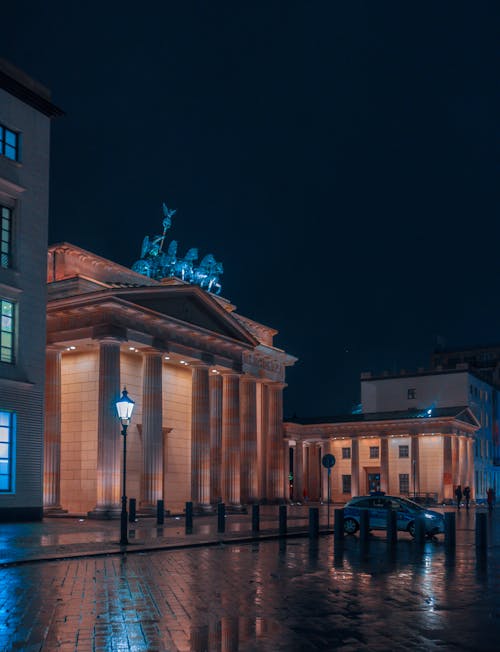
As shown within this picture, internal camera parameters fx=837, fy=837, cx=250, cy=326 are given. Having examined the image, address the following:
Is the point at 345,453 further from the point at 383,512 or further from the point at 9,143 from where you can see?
the point at 9,143

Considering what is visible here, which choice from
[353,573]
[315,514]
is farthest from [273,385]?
[353,573]

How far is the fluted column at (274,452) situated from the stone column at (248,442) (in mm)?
4227

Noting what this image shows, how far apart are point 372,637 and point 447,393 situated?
247 ft

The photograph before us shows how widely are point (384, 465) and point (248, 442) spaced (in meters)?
20.4

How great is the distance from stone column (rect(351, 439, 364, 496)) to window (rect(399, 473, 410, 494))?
3.76 meters

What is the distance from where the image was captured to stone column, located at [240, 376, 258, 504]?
54.7 metres

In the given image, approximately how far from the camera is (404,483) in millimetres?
74312

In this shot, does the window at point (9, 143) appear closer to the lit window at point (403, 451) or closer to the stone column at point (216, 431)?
the stone column at point (216, 431)

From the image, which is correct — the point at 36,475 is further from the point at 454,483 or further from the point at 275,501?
the point at 454,483

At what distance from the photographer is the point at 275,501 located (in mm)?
59594

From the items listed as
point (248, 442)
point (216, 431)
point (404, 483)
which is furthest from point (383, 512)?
point (404, 483)

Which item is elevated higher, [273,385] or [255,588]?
[273,385]

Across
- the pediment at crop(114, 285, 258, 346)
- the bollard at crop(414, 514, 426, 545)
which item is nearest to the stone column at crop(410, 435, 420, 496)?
the pediment at crop(114, 285, 258, 346)

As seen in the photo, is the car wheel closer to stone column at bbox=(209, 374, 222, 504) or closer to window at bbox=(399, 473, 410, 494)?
stone column at bbox=(209, 374, 222, 504)
